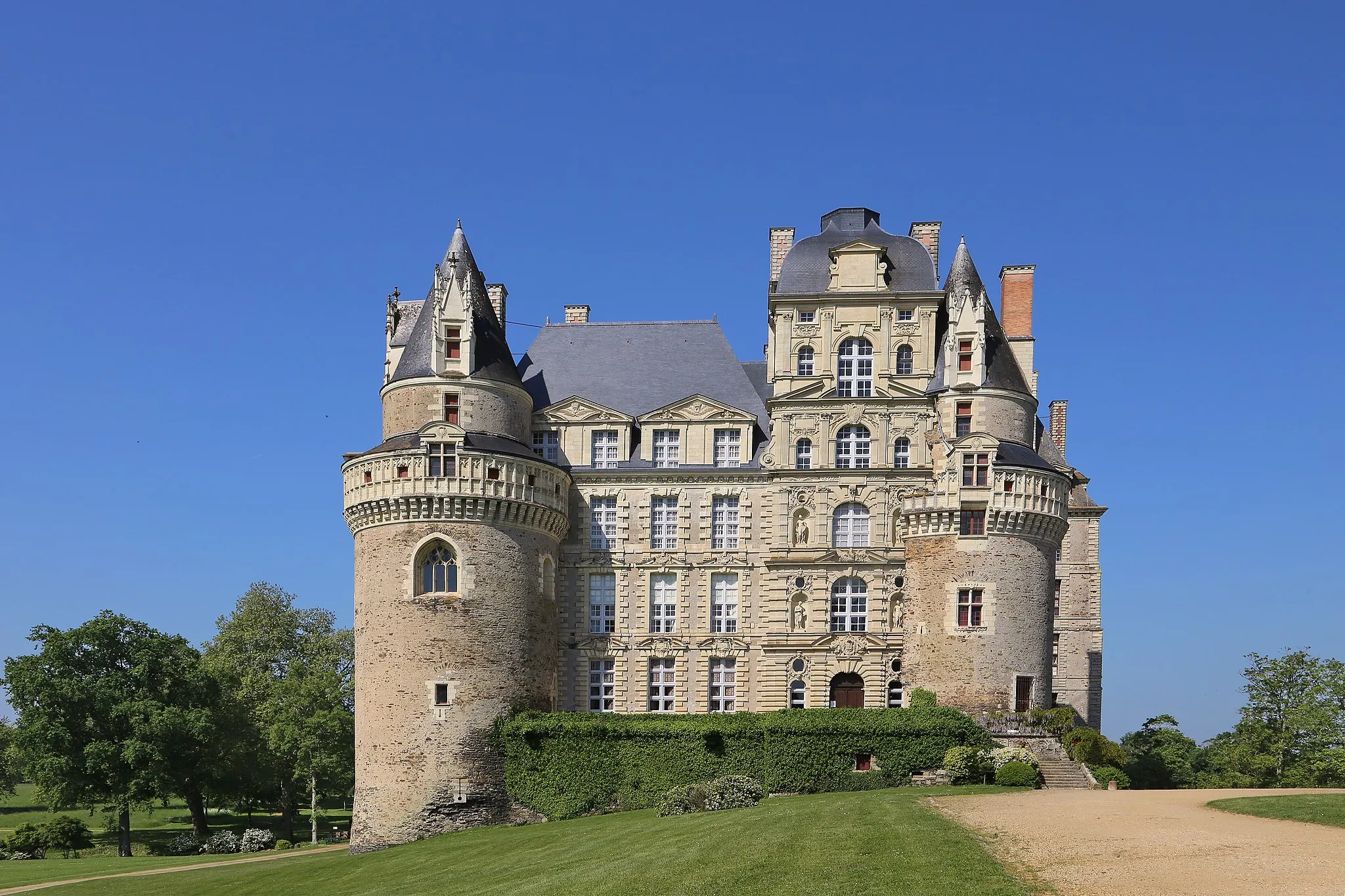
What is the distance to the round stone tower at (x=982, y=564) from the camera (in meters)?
47.4

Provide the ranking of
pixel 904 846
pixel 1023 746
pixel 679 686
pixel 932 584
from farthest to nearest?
pixel 679 686, pixel 932 584, pixel 1023 746, pixel 904 846

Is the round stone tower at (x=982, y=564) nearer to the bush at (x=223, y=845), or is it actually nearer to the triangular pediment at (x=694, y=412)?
the triangular pediment at (x=694, y=412)

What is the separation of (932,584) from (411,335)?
21656mm

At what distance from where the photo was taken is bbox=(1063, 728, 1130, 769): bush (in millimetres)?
45125

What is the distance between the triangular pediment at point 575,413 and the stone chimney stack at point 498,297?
5.28 m

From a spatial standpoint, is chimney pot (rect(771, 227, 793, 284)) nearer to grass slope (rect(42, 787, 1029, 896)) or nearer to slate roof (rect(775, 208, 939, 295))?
slate roof (rect(775, 208, 939, 295))

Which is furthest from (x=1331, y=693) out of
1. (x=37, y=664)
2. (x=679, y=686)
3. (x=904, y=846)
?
(x=37, y=664)

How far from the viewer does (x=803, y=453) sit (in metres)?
52.1

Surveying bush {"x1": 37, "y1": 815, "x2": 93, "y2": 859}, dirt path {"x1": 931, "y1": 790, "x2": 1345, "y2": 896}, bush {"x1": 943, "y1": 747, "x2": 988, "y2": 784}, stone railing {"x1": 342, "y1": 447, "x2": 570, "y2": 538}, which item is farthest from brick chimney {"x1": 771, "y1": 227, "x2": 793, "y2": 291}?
bush {"x1": 37, "y1": 815, "x2": 93, "y2": 859}

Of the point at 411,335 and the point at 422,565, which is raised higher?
the point at 411,335

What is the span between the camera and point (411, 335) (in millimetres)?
50875

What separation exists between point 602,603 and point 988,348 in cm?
1790

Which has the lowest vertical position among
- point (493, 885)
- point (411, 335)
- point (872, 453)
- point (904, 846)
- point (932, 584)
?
point (493, 885)

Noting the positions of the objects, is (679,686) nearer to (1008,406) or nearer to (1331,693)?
(1008,406)
